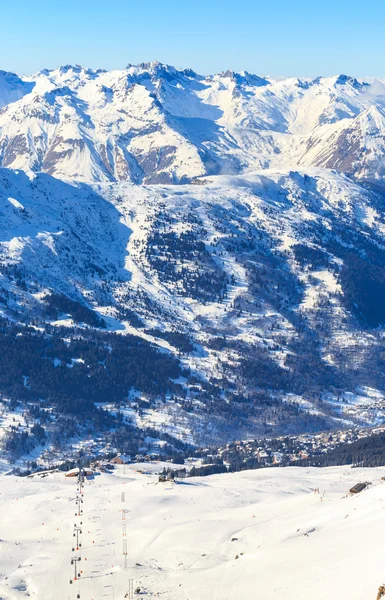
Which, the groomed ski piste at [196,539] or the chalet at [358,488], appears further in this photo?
the chalet at [358,488]

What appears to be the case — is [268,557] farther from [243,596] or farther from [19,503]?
[19,503]

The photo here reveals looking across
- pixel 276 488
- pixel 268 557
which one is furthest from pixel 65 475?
pixel 268 557

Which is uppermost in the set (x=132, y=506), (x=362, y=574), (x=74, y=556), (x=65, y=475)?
(x=65, y=475)

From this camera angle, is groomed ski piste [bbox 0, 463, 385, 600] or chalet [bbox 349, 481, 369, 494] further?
chalet [bbox 349, 481, 369, 494]

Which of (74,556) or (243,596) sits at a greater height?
(74,556)

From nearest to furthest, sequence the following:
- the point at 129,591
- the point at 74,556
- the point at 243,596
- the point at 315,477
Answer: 1. the point at 243,596
2. the point at 129,591
3. the point at 74,556
4. the point at 315,477

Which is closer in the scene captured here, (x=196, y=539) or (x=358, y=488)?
(x=196, y=539)

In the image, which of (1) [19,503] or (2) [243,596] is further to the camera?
(1) [19,503]

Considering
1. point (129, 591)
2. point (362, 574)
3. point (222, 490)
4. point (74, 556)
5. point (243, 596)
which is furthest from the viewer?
point (222, 490)
